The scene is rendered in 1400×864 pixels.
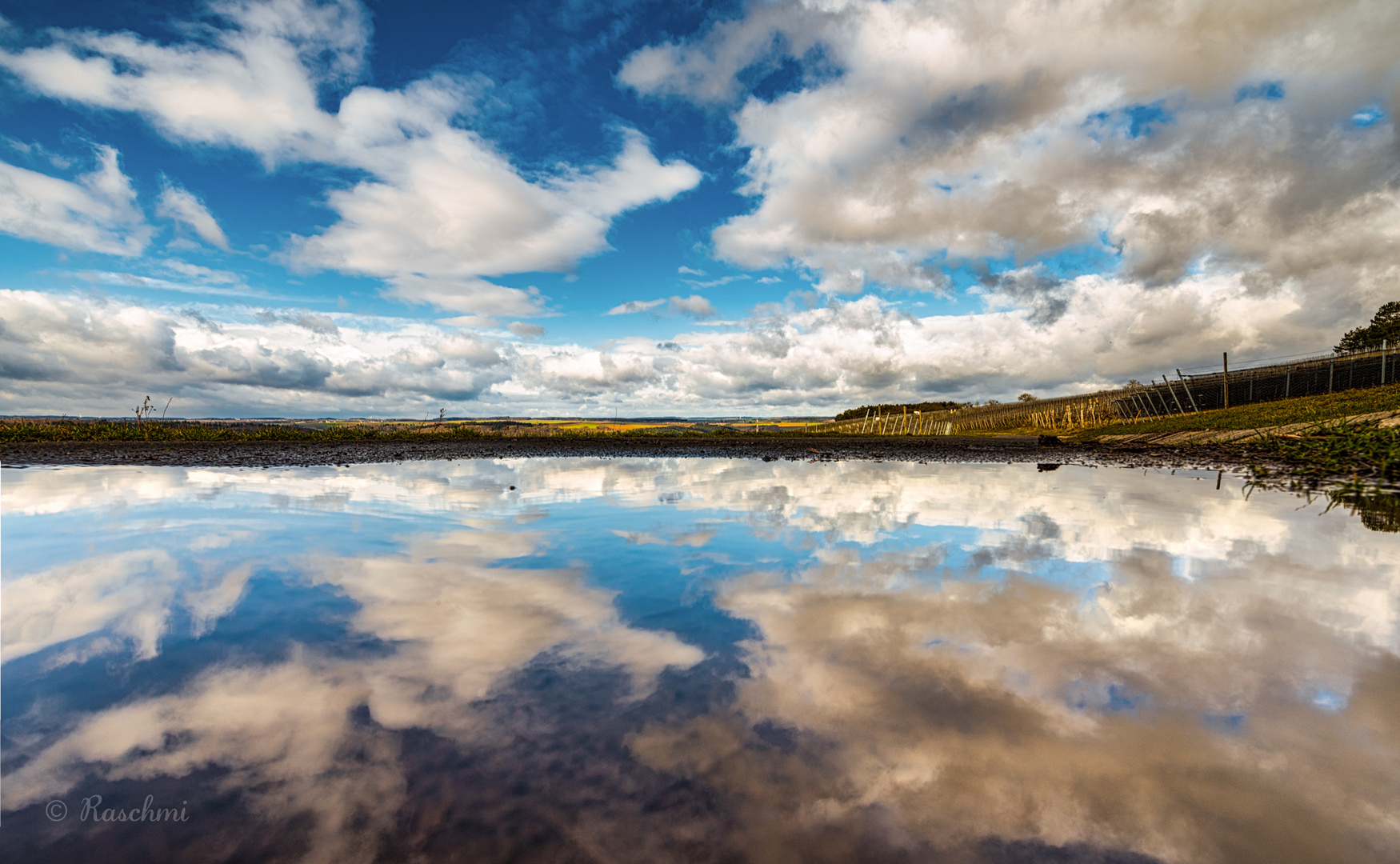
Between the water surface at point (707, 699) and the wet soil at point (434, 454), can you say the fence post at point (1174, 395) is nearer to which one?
the wet soil at point (434, 454)

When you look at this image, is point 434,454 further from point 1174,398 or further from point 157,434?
point 1174,398

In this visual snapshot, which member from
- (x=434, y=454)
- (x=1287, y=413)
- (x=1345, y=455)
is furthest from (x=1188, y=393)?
(x=434, y=454)

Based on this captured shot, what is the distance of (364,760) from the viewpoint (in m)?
2.63

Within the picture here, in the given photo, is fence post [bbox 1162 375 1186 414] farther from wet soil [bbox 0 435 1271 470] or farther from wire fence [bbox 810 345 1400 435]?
wet soil [bbox 0 435 1271 470]

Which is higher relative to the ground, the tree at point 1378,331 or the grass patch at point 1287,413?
the tree at point 1378,331

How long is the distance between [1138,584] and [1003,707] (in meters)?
3.21

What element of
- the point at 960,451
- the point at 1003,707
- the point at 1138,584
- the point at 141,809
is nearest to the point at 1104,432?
the point at 960,451

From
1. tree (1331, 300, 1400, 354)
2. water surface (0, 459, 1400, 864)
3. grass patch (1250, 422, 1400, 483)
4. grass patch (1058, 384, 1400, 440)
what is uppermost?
tree (1331, 300, 1400, 354)

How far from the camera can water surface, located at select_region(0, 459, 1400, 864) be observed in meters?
2.19

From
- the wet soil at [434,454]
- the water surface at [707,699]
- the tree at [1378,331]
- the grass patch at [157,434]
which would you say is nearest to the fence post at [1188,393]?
the wet soil at [434,454]

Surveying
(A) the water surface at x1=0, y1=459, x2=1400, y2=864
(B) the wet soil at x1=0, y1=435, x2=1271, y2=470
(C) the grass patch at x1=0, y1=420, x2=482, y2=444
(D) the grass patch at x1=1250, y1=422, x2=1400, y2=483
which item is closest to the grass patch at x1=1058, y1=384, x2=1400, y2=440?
(D) the grass patch at x1=1250, y1=422, x2=1400, y2=483

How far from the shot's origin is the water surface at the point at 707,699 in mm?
2189

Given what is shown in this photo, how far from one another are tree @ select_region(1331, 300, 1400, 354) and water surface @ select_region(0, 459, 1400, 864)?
72.4 meters

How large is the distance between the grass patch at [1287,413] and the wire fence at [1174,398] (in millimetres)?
5718
